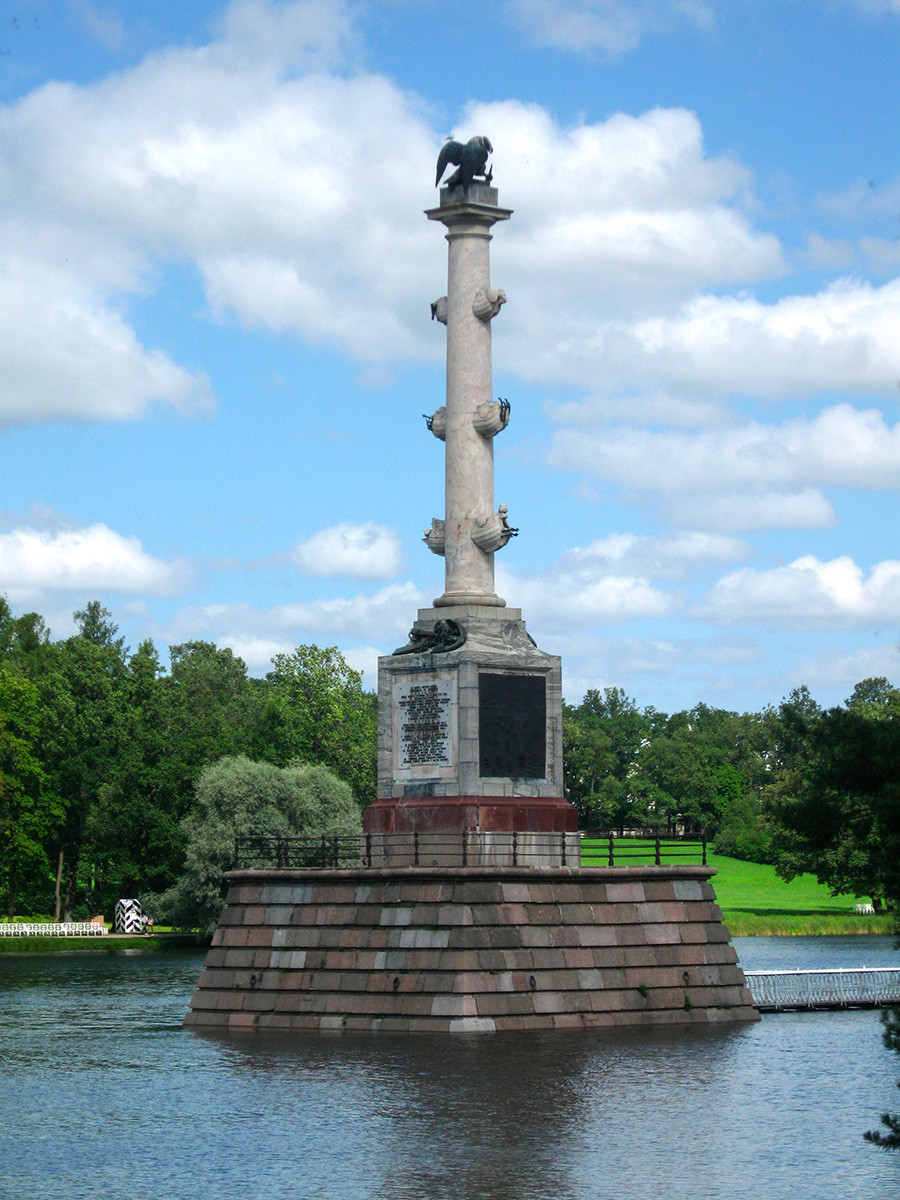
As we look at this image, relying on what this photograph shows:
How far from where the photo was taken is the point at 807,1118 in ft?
71.9

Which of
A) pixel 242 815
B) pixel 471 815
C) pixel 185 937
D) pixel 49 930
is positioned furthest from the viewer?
pixel 49 930

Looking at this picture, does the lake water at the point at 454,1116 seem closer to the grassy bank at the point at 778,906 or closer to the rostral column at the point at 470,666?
the rostral column at the point at 470,666

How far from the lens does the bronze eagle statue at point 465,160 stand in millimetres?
34756

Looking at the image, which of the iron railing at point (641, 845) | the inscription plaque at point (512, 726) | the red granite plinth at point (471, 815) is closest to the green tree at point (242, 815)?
the iron railing at point (641, 845)

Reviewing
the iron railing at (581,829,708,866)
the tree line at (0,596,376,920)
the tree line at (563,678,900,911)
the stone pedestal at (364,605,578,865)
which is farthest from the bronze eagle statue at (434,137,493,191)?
the tree line at (0,596,376,920)

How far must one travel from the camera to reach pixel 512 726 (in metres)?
32.6

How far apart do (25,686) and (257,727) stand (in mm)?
15016

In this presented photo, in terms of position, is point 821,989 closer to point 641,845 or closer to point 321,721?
point 641,845

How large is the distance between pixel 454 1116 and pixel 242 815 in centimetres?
4677

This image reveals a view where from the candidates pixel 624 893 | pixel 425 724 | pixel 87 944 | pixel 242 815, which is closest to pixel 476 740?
pixel 425 724

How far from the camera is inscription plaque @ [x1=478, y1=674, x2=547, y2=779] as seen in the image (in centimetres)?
3228

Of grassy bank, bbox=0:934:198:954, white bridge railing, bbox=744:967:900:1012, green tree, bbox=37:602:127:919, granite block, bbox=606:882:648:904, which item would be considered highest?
green tree, bbox=37:602:127:919

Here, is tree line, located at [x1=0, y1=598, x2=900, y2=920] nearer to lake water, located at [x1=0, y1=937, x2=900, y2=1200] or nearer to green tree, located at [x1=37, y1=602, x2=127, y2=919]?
green tree, located at [x1=37, y1=602, x2=127, y2=919]

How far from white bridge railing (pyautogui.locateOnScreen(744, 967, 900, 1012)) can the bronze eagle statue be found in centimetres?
1568
